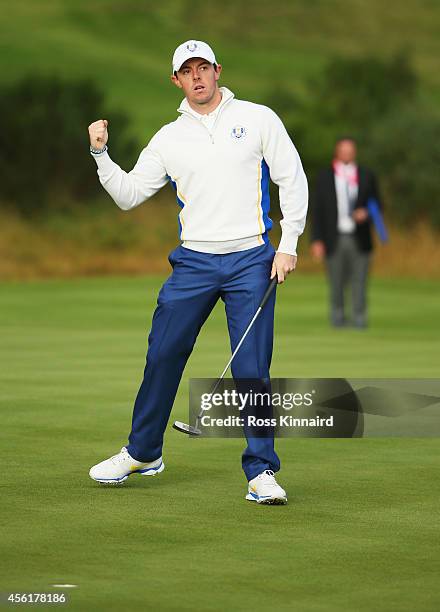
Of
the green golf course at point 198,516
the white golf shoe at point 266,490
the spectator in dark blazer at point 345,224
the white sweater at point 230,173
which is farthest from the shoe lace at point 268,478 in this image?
the spectator in dark blazer at point 345,224

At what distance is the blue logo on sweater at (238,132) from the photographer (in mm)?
7906

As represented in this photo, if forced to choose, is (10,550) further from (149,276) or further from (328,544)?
(149,276)

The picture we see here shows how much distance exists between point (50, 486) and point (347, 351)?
28.0ft

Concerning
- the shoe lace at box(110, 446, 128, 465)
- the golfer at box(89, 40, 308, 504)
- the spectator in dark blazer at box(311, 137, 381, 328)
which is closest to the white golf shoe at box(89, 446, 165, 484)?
the shoe lace at box(110, 446, 128, 465)

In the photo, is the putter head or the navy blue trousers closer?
the navy blue trousers

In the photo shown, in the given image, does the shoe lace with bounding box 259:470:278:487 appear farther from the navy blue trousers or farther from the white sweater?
the white sweater

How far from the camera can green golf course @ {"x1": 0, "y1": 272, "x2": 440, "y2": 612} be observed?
6.06 meters

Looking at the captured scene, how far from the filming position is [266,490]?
7844 mm

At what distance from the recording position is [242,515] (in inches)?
298

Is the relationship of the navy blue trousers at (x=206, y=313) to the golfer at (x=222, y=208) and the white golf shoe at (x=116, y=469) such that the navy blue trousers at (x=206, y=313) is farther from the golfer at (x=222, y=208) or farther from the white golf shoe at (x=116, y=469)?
the white golf shoe at (x=116, y=469)

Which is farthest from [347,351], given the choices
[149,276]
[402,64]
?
[402,64]

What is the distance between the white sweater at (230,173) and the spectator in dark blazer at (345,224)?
454 inches

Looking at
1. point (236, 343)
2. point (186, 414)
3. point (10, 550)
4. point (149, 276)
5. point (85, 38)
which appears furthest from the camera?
point (85, 38)

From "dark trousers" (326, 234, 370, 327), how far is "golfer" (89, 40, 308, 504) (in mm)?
11748
